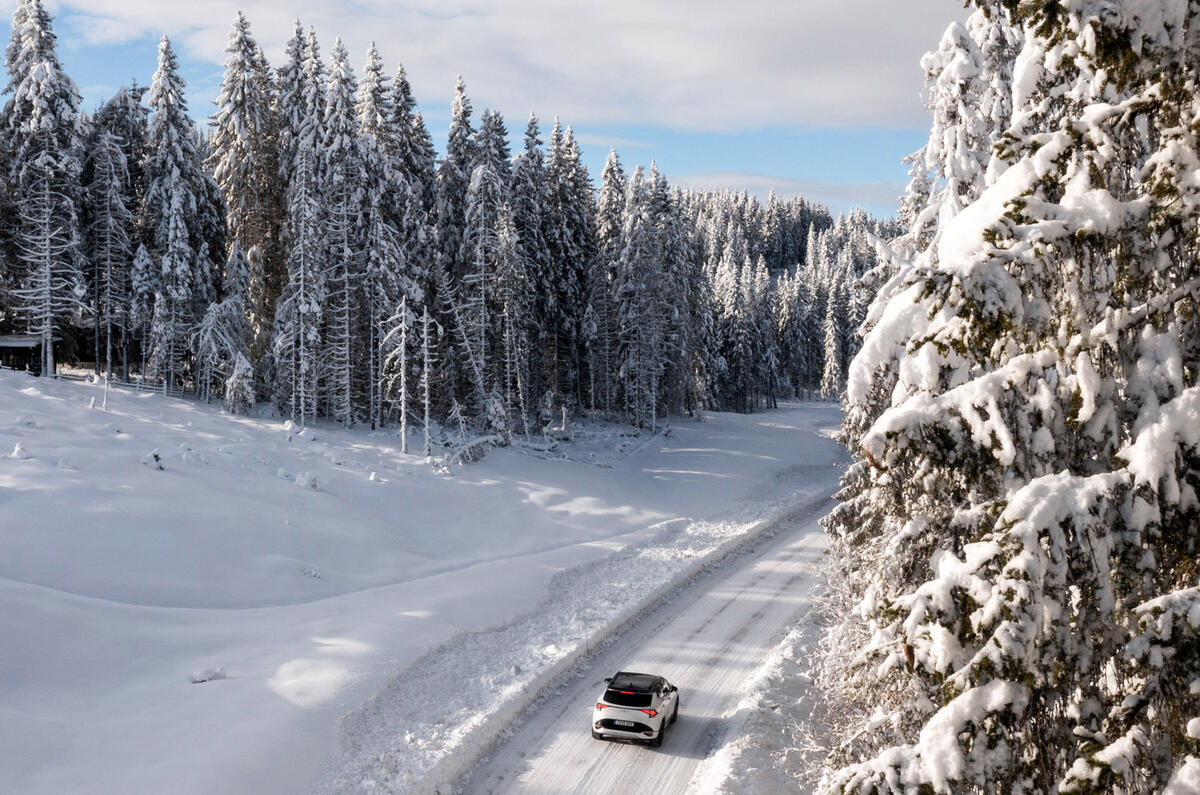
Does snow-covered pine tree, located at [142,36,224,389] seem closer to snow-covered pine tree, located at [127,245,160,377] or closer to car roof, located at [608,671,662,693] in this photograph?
snow-covered pine tree, located at [127,245,160,377]

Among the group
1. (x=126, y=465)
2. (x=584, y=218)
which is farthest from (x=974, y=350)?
(x=584, y=218)

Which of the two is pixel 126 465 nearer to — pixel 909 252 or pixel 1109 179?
pixel 909 252

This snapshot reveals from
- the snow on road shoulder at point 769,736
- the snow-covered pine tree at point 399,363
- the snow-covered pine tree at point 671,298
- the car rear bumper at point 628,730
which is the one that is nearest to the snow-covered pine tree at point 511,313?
the snow-covered pine tree at point 399,363

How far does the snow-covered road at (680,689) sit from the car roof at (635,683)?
1.22 metres

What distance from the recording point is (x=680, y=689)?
63.7 ft

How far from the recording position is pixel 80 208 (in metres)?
45.6

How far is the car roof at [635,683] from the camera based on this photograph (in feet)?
53.8

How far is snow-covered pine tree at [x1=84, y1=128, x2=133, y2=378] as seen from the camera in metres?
45.7

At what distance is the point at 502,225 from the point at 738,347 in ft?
160

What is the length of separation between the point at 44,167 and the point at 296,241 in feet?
45.1

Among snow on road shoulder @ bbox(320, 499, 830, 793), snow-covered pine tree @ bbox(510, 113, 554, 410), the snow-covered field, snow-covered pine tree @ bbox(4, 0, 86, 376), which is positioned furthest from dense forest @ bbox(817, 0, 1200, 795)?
snow-covered pine tree @ bbox(4, 0, 86, 376)

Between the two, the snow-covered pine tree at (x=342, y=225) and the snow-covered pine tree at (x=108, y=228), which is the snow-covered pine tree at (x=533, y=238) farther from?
the snow-covered pine tree at (x=108, y=228)

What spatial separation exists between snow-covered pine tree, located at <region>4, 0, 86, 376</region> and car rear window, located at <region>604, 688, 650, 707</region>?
3976 cm

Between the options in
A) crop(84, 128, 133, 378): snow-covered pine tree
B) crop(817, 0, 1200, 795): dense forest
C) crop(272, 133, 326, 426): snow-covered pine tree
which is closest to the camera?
crop(817, 0, 1200, 795): dense forest
